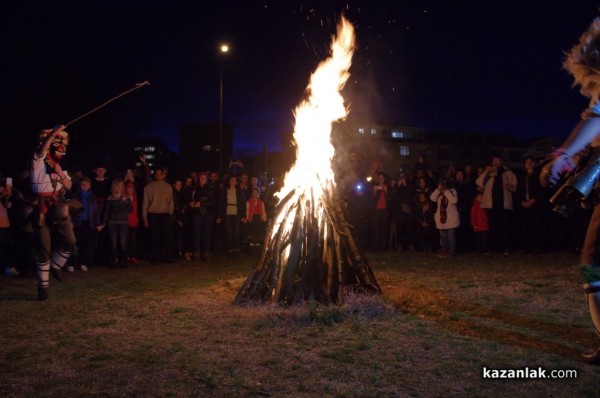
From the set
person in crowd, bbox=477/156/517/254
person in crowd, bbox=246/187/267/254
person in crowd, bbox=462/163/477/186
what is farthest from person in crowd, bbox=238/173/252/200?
person in crowd, bbox=477/156/517/254

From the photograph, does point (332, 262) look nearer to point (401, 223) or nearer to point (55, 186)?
point (55, 186)

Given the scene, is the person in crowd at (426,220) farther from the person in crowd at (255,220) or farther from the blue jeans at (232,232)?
the blue jeans at (232,232)

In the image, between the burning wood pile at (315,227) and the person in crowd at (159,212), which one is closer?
the burning wood pile at (315,227)

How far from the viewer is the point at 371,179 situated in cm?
1559

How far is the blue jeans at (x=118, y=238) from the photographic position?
39.9 feet

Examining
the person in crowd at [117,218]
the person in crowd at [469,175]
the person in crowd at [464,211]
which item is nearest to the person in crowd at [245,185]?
the person in crowd at [117,218]

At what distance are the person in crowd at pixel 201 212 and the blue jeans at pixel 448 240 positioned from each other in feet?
19.6

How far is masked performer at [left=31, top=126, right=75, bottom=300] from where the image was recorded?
8188 millimetres

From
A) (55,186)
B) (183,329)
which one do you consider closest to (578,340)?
(183,329)

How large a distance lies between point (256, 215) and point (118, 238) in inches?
155

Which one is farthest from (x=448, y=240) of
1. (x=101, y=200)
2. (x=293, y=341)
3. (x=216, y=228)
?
(x=293, y=341)

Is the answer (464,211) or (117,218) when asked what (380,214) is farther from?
(117,218)

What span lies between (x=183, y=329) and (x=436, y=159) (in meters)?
66.0

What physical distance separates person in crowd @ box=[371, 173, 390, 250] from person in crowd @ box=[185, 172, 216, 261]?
15.1 ft
